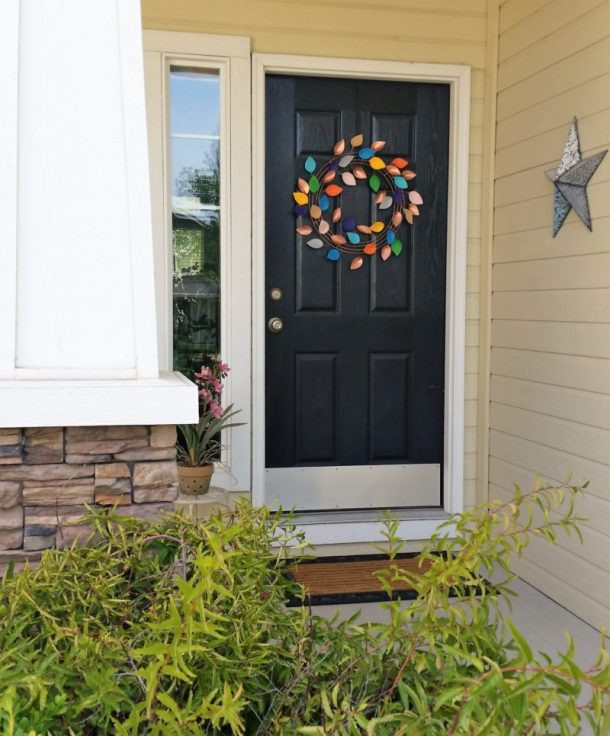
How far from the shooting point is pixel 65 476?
5.35 ft

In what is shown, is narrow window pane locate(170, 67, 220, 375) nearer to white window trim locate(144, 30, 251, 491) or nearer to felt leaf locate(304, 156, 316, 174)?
white window trim locate(144, 30, 251, 491)

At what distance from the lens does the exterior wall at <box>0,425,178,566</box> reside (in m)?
1.61

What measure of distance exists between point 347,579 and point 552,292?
1.50m

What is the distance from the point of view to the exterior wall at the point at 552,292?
322cm

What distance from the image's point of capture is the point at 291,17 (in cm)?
390

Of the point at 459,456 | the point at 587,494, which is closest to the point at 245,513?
the point at 587,494

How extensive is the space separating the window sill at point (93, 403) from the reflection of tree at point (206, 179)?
2416mm

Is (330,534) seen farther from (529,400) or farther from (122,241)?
(122,241)

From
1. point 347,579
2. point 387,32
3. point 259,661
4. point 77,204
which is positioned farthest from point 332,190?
point 259,661

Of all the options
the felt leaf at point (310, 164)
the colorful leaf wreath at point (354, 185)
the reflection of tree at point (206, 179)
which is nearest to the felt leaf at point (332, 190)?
the colorful leaf wreath at point (354, 185)

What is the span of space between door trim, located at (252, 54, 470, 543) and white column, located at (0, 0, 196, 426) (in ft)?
7.32

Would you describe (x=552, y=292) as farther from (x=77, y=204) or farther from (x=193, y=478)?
(x=77, y=204)

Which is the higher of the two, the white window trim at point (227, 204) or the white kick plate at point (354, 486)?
the white window trim at point (227, 204)

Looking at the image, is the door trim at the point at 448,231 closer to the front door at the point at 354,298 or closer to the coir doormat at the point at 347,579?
the front door at the point at 354,298
